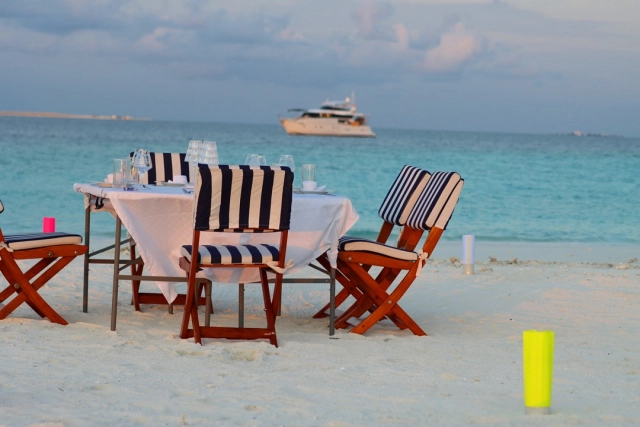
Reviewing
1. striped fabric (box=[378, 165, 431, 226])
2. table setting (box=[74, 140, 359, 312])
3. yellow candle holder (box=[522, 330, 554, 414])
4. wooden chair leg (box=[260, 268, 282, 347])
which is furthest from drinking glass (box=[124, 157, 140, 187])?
yellow candle holder (box=[522, 330, 554, 414])

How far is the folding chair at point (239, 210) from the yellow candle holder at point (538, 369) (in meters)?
1.50

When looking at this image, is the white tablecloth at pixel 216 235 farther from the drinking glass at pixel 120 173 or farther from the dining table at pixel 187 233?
the drinking glass at pixel 120 173

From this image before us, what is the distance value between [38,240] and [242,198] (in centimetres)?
118

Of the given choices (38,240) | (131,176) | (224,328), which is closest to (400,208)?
(224,328)

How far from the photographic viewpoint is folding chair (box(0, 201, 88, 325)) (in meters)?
4.38

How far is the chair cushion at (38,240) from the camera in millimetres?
4375

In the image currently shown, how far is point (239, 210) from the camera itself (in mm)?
4043

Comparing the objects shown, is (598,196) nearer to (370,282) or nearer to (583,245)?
(583,245)

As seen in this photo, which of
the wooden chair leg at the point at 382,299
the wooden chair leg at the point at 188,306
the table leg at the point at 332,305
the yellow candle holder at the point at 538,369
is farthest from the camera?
the wooden chair leg at the point at 382,299

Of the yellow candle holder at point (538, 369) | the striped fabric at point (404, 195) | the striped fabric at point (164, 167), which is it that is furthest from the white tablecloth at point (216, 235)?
the yellow candle holder at point (538, 369)

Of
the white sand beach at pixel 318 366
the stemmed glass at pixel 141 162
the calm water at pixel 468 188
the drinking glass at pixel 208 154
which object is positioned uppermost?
the drinking glass at pixel 208 154

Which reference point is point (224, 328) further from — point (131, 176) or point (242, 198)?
point (131, 176)

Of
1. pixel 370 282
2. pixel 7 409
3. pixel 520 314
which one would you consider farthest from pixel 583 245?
pixel 7 409

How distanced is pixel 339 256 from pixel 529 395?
1.68 meters
